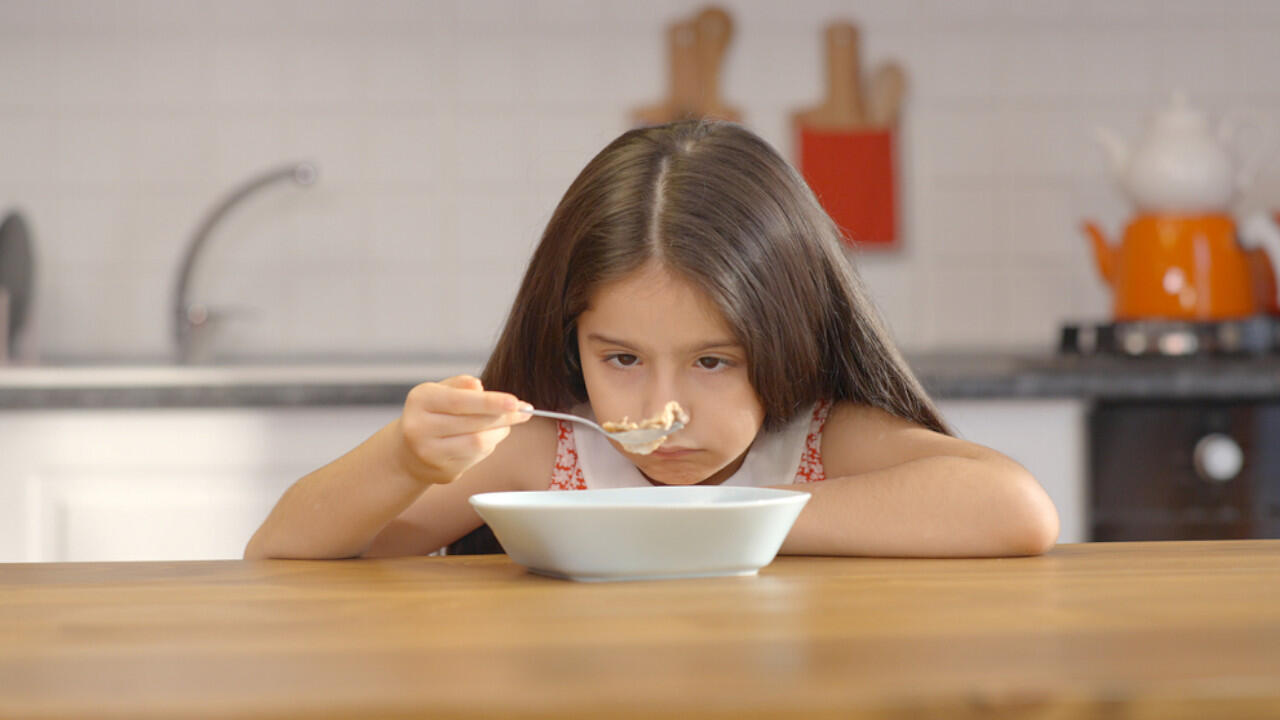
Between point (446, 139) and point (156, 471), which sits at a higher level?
point (446, 139)

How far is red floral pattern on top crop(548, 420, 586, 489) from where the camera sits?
121 centimetres

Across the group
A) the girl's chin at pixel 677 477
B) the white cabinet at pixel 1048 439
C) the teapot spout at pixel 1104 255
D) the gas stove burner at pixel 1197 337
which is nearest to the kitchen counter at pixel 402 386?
the white cabinet at pixel 1048 439

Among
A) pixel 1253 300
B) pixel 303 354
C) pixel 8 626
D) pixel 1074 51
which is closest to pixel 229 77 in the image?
pixel 303 354

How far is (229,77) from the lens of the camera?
7.82 feet

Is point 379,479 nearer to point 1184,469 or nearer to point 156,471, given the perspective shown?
point 156,471

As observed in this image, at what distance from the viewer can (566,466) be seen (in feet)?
3.98

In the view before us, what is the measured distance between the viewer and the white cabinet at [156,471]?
1.70 metres

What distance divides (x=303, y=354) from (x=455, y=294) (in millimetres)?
290

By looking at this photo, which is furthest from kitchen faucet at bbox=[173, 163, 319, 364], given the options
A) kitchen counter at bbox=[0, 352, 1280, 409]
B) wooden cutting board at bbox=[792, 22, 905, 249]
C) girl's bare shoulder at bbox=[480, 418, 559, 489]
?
girl's bare shoulder at bbox=[480, 418, 559, 489]

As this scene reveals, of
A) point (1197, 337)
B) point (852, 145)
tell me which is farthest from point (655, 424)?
point (852, 145)

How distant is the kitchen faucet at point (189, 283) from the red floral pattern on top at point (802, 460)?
1199 millimetres

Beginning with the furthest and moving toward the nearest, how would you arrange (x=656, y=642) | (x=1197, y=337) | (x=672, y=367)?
(x=1197, y=337), (x=672, y=367), (x=656, y=642)

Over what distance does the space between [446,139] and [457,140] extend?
2cm

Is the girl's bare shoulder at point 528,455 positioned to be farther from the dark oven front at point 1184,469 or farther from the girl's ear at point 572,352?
the dark oven front at point 1184,469
